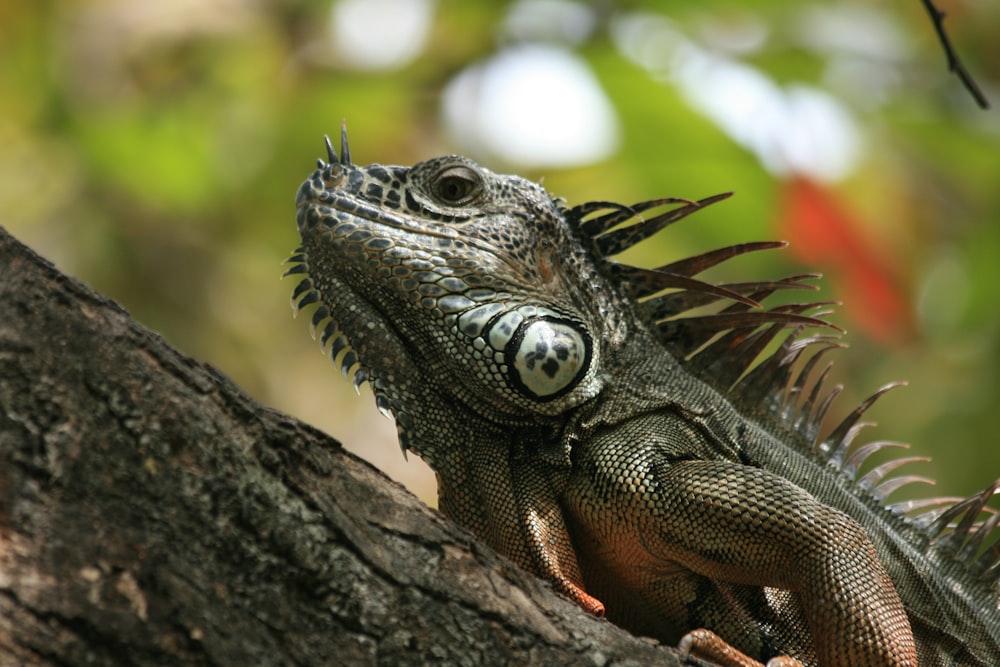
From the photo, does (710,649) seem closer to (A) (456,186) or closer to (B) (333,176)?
(A) (456,186)

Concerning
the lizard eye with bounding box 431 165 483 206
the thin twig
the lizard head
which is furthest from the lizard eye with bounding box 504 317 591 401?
the thin twig

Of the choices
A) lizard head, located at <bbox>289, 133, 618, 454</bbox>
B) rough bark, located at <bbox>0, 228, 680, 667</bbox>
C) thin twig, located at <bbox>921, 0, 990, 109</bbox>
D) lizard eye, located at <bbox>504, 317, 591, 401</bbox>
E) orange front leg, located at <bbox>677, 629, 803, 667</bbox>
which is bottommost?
orange front leg, located at <bbox>677, 629, 803, 667</bbox>

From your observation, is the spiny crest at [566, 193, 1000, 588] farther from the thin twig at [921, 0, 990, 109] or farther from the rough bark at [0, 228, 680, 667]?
the rough bark at [0, 228, 680, 667]

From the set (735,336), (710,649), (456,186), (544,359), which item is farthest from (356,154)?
(710,649)

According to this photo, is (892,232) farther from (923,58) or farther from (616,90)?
(616,90)

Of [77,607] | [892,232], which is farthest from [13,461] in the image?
[892,232]

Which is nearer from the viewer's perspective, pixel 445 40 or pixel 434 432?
pixel 434 432
